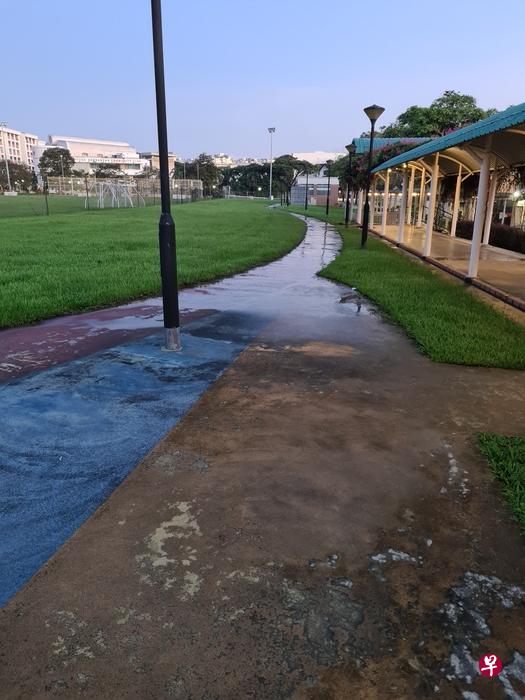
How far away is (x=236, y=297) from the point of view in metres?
10.1

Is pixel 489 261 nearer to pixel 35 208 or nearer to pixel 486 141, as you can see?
pixel 486 141

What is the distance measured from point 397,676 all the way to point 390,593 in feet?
1.51

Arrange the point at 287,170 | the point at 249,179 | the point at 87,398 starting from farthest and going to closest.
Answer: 1. the point at 249,179
2. the point at 287,170
3. the point at 87,398

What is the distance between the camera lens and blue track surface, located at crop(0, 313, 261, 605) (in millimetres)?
3047

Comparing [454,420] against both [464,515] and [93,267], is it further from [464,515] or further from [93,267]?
[93,267]

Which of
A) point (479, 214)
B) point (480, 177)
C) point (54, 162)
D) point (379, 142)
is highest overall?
point (54, 162)

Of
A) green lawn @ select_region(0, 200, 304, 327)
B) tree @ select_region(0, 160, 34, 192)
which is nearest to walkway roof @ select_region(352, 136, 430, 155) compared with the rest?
green lawn @ select_region(0, 200, 304, 327)

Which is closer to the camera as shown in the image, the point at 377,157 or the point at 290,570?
the point at 290,570

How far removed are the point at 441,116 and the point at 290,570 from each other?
50653 millimetres

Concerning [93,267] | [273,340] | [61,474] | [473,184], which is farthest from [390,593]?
[473,184]

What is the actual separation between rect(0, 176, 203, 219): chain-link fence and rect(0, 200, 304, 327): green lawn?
1828cm

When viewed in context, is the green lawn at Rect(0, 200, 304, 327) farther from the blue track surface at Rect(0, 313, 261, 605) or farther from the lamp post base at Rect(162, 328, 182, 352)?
the blue track surface at Rect(0, 313, 261, 605)

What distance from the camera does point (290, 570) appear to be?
2717mm

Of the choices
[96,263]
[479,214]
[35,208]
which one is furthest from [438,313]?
[35,208]
